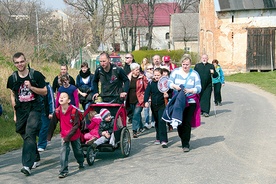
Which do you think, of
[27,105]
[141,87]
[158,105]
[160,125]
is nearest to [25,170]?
[27,105]

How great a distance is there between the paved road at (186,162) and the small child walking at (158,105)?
255 millimetres

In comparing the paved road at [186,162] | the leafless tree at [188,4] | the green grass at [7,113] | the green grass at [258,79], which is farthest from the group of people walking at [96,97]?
the leafless tree at [188,4]

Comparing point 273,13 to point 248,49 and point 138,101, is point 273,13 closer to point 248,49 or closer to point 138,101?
point 248,49

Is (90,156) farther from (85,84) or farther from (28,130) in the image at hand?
(85,84)

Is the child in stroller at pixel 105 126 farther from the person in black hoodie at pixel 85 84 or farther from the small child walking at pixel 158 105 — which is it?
the person in black hoodie at pixel 85 84

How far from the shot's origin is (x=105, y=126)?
923 centimetres

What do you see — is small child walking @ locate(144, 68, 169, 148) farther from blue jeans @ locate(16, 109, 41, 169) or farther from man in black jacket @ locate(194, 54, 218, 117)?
man in black jacket @ locate(194, 54, 218, 117)

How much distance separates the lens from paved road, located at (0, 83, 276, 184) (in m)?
7.57

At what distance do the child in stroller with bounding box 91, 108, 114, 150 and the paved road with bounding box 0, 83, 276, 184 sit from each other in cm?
46

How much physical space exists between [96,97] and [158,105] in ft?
4.78

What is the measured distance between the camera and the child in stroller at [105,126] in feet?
29.6

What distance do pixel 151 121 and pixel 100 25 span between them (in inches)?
1109

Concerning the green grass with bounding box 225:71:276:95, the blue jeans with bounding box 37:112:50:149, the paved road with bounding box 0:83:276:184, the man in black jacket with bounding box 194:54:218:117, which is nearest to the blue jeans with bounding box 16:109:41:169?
the paved road with bounding box 0:83:276:184

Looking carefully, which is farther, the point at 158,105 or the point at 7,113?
the point at 7,113
